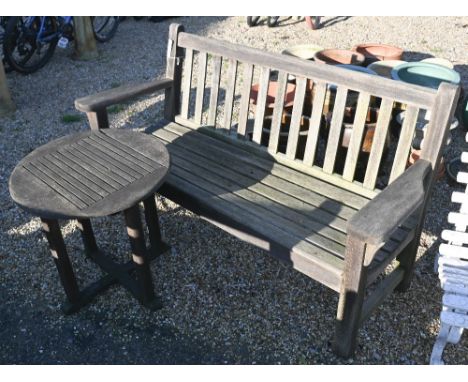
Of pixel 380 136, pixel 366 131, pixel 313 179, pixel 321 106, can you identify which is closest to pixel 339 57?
pixel 366 131

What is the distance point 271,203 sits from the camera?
2693 mm

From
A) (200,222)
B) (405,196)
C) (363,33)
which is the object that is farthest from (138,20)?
(405,196)

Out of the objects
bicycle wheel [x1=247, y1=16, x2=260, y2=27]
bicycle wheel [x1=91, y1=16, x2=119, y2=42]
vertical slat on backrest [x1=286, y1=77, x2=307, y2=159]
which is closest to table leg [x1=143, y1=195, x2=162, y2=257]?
vertical slat on backrest [x1=286, y1=77, x2=307, y2=159]

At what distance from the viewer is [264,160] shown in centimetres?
312

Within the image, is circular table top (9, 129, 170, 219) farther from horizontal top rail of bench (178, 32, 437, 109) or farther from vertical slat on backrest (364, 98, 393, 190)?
vertical slat on backrest (364, 98, 393, 190)

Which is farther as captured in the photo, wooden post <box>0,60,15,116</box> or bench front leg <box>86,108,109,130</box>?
wooden post <box>0,60,15,116</box>

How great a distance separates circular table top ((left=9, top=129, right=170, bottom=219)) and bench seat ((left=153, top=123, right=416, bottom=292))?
0.32 metres

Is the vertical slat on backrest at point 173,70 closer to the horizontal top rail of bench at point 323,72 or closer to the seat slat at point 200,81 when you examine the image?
the horizontal top rail of bench at point 323,72

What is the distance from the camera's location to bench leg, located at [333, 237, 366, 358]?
2.07 meters

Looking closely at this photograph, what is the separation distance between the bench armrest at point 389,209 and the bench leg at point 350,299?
11cm

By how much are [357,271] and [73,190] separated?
1434mm

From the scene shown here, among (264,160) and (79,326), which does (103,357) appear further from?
(264,160)

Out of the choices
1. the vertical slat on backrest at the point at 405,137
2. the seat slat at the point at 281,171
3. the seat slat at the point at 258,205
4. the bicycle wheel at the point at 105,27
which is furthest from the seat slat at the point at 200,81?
the bicycle wheel at the point at 105,27

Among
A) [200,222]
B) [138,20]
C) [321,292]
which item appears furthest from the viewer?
[138,20]
